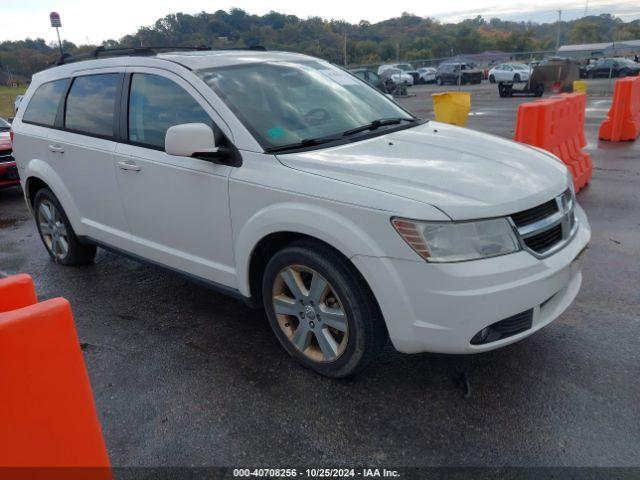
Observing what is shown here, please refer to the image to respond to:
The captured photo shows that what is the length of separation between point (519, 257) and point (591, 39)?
447ft

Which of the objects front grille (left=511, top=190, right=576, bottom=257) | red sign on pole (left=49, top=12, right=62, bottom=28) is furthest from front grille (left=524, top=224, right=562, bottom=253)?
red sign on pole (left=49, top=12, right=62, bottom=28)

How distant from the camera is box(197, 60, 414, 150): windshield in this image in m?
3.23

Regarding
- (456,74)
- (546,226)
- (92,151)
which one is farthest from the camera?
(456,74)

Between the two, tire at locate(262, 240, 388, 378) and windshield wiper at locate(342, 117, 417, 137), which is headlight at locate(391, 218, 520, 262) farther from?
windshield wiper at locate(342, 117, 417, 137)

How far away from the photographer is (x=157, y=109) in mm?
3656

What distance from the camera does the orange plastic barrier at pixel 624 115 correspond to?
10.3 m

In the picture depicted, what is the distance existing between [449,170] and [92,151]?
9.03 feet

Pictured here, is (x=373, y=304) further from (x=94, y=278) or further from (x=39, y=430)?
(x=94, y=278)

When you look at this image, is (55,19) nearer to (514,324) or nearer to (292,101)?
(292,101)

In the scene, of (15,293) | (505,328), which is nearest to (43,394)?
(15,293)

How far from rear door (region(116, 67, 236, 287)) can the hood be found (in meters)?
0.60

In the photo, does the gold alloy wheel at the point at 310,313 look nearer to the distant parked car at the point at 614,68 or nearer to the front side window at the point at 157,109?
the front side window at the point at 157,109

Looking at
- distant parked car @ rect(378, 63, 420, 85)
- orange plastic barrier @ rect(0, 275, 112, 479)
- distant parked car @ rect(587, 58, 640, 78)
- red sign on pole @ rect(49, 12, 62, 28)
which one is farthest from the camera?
distant parked car @ rect(378, 63, 420, 85)

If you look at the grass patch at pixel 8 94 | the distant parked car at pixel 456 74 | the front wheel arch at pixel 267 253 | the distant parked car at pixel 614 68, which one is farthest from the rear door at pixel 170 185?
the distant parked car at pixel 614 68
